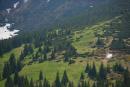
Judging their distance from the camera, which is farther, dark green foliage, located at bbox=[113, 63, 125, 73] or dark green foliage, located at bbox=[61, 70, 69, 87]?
dark green foliage, located at bbox=[113, 63, 125, 73]

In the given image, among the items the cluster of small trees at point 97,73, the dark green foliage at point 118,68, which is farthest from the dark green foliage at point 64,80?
the dark green foliage at point 118,68

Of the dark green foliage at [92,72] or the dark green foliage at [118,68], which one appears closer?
the dark green foliage at [92,72]

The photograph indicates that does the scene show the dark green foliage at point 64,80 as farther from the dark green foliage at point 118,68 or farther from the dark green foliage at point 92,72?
the dark green foliage at point 118,68

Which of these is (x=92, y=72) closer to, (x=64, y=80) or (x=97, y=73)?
(x=97, y=73)

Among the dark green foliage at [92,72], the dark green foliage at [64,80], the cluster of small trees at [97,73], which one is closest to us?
the dark green foliage at [64,80]

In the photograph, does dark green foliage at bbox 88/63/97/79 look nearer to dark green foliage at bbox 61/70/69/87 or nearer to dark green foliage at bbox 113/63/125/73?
dark green foliage at bbox 113/63/125/73

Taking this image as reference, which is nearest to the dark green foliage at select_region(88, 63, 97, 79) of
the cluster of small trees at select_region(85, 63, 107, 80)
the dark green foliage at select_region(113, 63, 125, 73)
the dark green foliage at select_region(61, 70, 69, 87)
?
the cluster of small trees at select_region(85, 63, 107, 80)

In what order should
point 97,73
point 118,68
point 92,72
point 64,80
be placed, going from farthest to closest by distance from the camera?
1. point 118,68
2. point 92,72
3. point 97,73
4. point 64,80

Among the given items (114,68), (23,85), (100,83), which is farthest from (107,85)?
(23,85)

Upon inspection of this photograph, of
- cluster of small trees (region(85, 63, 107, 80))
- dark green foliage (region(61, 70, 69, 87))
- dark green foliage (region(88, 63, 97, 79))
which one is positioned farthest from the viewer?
dark green foliage (region(88, 63, 97, 79))

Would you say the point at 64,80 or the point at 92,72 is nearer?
the point at 64,80

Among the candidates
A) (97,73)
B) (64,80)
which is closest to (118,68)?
(97,73)
